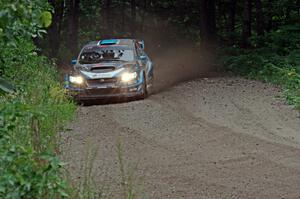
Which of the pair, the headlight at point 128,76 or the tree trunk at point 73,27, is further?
the tree trunk at point 73,27

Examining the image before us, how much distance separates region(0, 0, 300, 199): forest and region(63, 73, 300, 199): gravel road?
76 centimetres

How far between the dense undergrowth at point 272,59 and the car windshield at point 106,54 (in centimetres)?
464

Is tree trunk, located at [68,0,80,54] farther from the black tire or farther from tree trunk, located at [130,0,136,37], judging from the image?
the black tire

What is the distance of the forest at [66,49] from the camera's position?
3.66 meters

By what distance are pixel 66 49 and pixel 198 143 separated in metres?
28.5

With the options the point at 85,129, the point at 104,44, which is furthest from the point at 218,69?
the point at 85,129

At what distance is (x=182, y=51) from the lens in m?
37.8

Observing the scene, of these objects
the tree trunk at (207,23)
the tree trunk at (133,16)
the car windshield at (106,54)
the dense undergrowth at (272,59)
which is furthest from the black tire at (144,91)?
the tree trunk at (133,16)

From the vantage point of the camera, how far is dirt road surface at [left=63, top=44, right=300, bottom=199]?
8125 millimetres

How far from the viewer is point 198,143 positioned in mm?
11070

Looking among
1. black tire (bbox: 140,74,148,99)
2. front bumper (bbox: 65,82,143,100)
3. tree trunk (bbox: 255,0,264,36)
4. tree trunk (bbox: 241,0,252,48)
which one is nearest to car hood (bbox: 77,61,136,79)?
front bumper (bbox: 65,82,143,100)

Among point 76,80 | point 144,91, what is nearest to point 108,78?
point 76,80

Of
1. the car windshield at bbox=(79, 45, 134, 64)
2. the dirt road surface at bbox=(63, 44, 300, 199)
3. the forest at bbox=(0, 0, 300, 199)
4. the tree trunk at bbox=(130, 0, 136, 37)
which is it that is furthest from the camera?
the tree trunk at bbox=(130, 0, 136, 37)

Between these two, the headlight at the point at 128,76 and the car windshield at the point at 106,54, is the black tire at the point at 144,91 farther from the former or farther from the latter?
the car windshield at the point at 106,54
